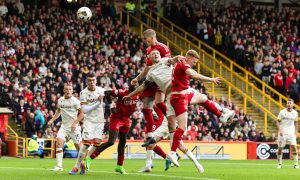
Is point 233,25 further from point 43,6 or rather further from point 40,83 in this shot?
point 40,83

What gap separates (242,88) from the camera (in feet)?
153

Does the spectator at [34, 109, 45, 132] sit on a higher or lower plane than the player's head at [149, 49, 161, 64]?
lower

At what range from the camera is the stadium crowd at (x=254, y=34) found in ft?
155

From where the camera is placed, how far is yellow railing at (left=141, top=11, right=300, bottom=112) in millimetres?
46375

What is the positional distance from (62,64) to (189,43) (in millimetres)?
10394

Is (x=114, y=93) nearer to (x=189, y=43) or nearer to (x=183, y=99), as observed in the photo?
(x=183, y=99)

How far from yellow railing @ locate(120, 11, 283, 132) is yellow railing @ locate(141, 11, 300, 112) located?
9.3 inches

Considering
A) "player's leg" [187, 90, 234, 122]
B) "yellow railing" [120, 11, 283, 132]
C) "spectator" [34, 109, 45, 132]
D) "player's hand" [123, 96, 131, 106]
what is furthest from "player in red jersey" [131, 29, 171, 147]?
"yellow railing" [120, 11, 283, 132]

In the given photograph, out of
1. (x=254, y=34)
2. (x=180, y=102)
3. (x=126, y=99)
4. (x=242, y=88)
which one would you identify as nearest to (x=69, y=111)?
(x=126, y=99)

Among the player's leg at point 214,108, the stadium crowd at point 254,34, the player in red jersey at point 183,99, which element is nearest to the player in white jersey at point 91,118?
the player in red jersey at point 183,99

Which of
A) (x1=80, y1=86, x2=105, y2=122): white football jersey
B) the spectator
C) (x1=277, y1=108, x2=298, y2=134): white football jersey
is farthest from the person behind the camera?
the spectator

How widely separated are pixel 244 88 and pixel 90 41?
29.8 feet

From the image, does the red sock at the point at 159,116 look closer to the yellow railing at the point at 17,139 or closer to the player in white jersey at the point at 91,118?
the player in white jersey at the point at 91,118

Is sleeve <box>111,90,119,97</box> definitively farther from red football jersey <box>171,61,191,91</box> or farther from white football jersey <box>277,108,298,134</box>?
white football jersey <box>277,108,298,134</box>
